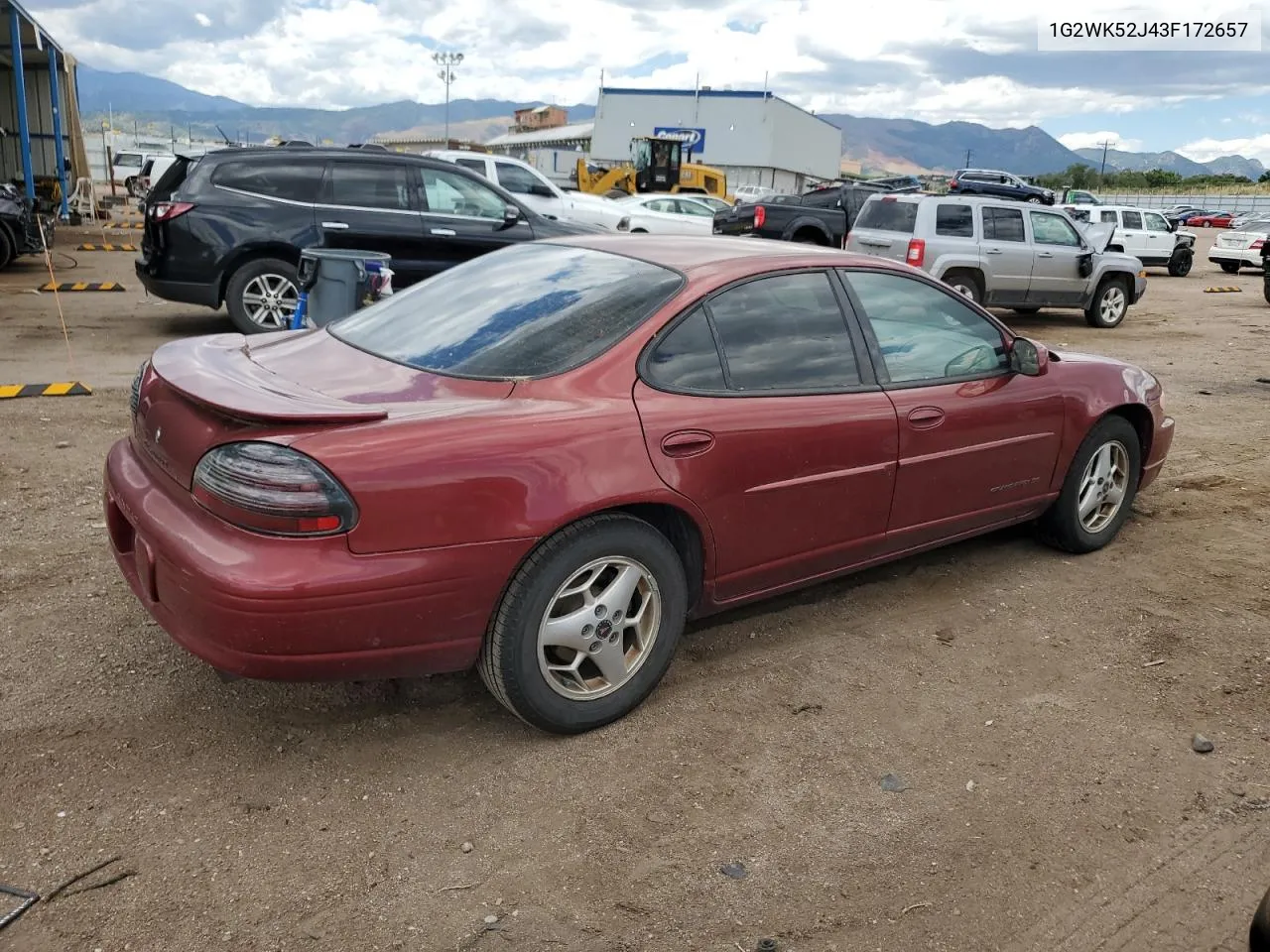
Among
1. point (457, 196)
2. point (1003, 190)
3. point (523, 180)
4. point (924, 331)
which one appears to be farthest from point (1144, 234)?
point (924, 331)

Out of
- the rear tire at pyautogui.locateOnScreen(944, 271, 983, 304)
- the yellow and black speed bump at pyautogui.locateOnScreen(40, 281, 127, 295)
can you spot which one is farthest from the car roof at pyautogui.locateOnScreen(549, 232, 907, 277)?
the yellow and black speed bump at pyautogui.locateOnScreen(40, 281, 127, 295)

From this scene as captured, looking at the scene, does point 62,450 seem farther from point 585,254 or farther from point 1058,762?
point 1058,762

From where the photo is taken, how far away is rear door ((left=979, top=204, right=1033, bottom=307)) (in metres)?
12.7

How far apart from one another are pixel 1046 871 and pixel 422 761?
5.74ft

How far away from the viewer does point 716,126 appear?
2484 inches

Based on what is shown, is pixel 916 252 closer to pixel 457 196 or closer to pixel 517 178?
pixel 457 196

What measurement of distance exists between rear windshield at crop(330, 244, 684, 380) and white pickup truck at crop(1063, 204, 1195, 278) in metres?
22.7

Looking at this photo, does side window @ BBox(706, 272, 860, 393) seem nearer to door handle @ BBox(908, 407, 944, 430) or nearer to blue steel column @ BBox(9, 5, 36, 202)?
door handle @ BBox(908, 407, 944, 430)

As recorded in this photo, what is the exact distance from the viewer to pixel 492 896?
251 cm

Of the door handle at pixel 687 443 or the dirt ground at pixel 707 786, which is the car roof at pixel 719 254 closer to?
the door handle at pixel 687 443

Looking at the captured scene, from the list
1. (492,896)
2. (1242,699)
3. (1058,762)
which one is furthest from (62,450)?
(1242,699)

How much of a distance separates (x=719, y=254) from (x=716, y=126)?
6302 centimetres

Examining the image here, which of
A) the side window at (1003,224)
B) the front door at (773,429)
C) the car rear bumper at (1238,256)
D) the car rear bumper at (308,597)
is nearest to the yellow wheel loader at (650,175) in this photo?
the car rear bumper at (1238,256)

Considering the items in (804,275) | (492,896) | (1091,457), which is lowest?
(492,896)
